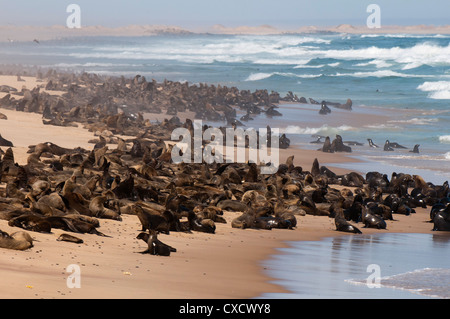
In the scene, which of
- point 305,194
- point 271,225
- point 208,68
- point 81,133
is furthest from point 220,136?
point 208,68

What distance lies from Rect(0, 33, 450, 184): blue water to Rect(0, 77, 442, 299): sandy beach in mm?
8015

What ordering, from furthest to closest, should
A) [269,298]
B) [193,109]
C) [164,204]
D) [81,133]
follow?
[193,109], [81,133], [164,204], [269,298]

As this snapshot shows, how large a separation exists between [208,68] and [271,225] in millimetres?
47395

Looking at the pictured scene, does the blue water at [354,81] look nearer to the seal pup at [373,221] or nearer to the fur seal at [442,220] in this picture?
the fur seal at [442,220]

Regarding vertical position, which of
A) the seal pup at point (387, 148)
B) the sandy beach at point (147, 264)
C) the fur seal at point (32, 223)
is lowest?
the seal pup at point (387, 148)

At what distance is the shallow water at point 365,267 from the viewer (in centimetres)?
690

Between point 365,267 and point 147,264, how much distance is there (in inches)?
95.8

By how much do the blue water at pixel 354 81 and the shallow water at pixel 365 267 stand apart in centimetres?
649

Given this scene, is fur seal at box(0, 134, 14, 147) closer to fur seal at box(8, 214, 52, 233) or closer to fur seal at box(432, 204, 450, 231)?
fur seal at box(8, 214, 52, 233)

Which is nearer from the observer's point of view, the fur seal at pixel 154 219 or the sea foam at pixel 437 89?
the fur seal at pixel 154 219

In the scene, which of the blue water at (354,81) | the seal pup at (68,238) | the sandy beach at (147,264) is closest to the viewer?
the sandy beach at (147,264)

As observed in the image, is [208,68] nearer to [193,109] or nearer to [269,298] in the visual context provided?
[193,109]

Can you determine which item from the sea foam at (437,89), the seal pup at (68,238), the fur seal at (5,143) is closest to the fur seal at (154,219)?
the seal pup at (68,238)

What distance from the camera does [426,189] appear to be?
45.7 feet
